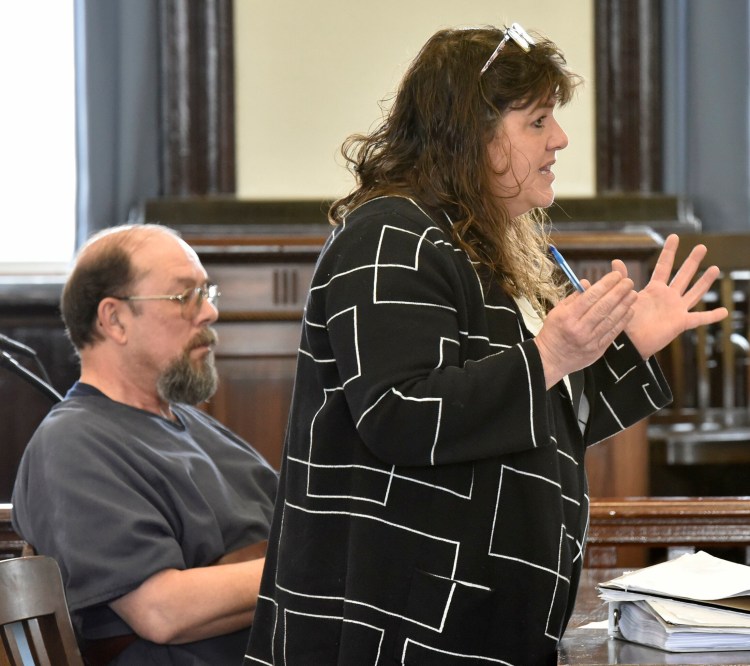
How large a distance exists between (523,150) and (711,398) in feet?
10.7

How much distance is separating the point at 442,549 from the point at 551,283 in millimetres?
481

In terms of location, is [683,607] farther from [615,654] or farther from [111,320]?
[111,320]

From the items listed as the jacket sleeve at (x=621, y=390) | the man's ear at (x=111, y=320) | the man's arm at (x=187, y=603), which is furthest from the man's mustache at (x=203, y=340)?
the jacket sleeve at (x=621, y=390)

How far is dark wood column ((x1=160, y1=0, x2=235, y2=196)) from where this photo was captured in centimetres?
470

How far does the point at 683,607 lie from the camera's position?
126 cm

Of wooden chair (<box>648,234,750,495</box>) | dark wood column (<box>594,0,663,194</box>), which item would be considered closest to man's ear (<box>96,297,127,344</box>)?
wooden chair (<box>648,234,750,495</box>)

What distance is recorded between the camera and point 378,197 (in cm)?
142

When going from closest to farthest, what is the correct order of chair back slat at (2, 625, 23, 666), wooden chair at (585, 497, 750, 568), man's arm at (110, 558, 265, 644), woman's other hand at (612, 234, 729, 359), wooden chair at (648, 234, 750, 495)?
chair back slat at (2, 625, 23, 666) < woman's other hand at (612, 234, 729, 359) < man's arm at (110, 558, 265, 644) < wooden chair at (585, 497, 750, 568) < wooden chair at (648, 234, 750, 495)

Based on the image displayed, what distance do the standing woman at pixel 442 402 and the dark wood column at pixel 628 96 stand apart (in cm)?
339

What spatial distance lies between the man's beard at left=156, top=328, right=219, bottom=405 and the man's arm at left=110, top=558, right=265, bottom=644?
40 centimetres

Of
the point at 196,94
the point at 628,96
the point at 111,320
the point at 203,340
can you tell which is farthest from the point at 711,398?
the point at 111,320

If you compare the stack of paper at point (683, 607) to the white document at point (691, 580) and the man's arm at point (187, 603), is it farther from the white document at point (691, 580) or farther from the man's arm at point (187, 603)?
the man's arm at point (187, 603)

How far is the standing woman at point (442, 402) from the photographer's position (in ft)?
4.24

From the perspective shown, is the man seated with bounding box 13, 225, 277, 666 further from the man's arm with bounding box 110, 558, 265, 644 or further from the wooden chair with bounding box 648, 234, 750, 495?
the wooden chair with bounding box 648, 234, 750, 495
